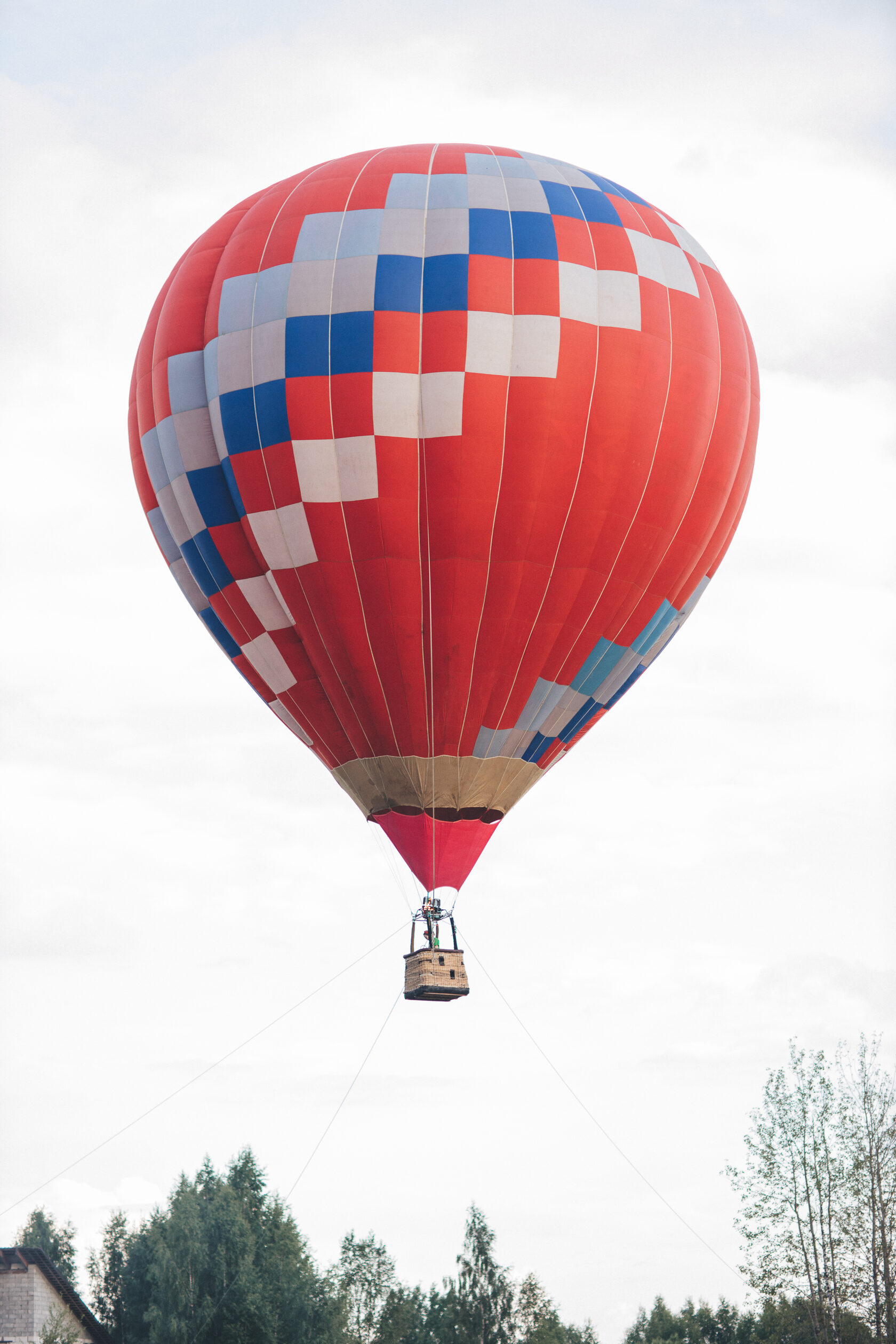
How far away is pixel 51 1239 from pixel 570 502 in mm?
38455

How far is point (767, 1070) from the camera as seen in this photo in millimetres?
26219

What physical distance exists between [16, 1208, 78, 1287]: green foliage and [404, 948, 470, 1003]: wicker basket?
33.4 meters

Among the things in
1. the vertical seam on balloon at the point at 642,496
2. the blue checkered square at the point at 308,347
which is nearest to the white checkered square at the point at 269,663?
the blue checkered square at the point at 308,347

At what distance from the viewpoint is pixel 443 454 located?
18.0 m

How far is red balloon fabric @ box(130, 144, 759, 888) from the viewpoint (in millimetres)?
18109

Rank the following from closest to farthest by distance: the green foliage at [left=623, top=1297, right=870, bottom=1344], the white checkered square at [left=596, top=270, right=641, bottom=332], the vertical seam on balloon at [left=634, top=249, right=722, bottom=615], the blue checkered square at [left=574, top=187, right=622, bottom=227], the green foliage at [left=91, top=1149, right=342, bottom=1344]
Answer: the white checkered square at [left=596, top=270, right=641, bottom=332] < the blue checkered square at [left=574, top=187, right=622, bottom=227] < the vertical seam on balloon at [left=634, top=249, right=722, bottom=615] < the green foliage at [left=623, top=1297, right=870, bottom=1344] < the green foliage at [left=91, top=1149, right=342, bottom=1344]

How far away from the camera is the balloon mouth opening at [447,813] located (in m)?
18.9

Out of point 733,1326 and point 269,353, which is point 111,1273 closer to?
point 733,1326

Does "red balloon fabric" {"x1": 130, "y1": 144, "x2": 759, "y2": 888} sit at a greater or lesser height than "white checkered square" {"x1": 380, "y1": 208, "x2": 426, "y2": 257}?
lesser

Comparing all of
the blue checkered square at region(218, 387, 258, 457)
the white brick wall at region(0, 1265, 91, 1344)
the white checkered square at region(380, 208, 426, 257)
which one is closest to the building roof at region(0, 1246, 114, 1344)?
the white brick wall at region(0, 1265, 91, 1344)

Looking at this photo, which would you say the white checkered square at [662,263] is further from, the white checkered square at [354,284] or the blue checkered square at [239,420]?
the blue checkered square at [239,420]

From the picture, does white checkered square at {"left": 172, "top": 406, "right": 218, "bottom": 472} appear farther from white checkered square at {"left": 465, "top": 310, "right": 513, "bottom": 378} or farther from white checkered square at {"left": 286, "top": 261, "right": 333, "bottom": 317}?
white checkered square at {"left": 465, "top": 310, "right": 513, "bottom": 378}

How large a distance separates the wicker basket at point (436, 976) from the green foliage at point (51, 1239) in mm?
33390

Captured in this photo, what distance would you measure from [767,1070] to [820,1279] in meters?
3.48
